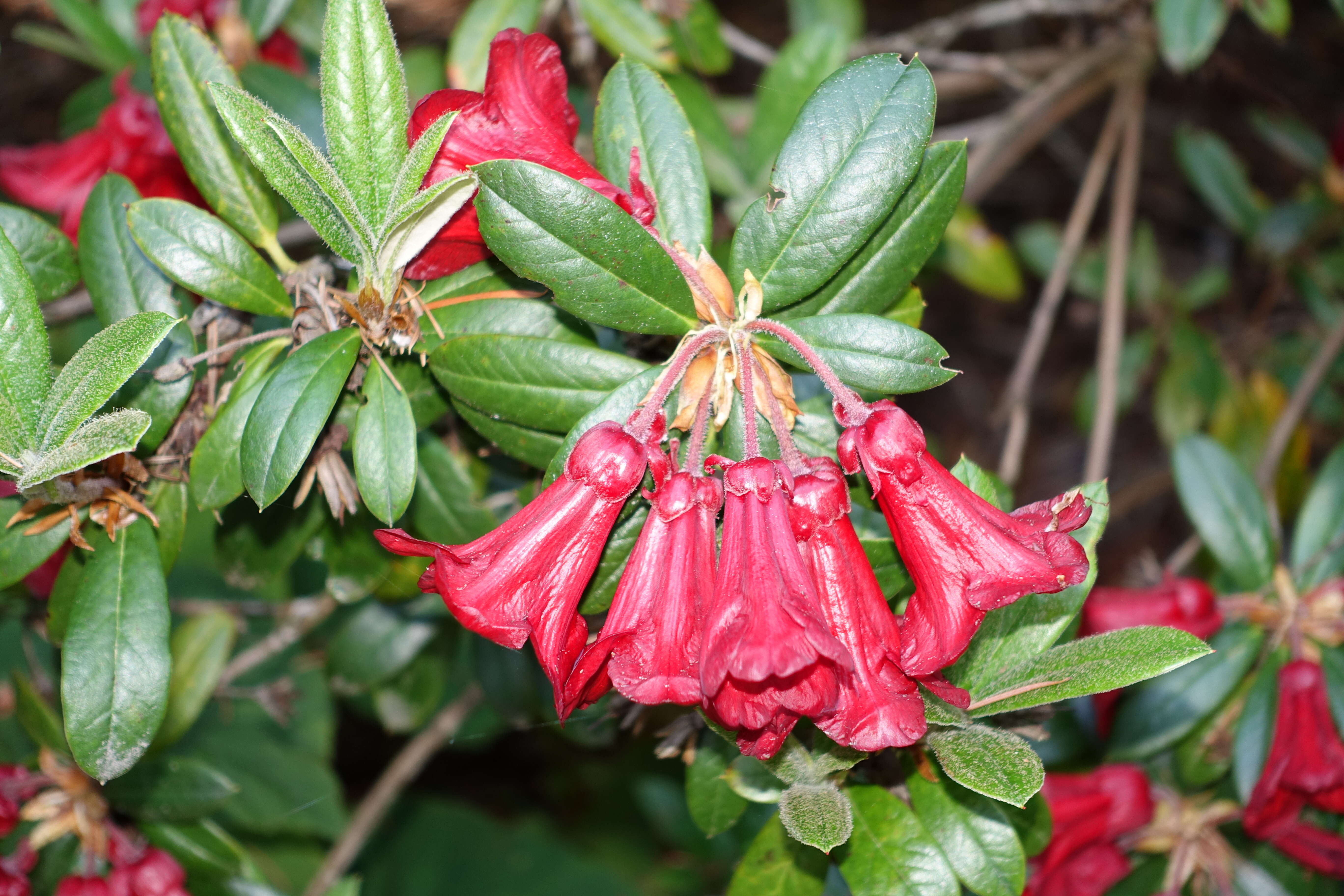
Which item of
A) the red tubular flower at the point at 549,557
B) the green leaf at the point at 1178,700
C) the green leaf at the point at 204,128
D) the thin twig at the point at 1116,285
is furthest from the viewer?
the thin twig at the point at 1116,285

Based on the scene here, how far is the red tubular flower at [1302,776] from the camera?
4.28ft

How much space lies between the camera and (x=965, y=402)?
3.61m

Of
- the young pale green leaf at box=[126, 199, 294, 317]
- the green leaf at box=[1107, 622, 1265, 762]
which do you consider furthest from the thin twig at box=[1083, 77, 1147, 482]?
the young pale green leaf at box=[126, 199, 294, 317]

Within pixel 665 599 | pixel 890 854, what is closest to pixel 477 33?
pixel 665 599

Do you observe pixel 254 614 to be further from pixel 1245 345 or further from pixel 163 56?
pixel 1245 345

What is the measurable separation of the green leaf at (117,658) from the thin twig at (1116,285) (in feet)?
5.62

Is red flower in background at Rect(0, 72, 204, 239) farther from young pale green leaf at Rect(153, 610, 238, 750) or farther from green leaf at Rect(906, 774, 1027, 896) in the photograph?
green leaf at Rect(906, 774, 1027, 896)

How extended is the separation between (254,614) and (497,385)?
1583 mm

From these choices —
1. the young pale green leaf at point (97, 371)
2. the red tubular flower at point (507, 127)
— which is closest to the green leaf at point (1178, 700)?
the red tubular flower at point (507, 127)

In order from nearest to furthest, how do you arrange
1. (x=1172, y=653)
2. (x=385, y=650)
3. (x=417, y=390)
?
(x=1172, y=653)
(x=417, y=390)
(x=385, y=650)

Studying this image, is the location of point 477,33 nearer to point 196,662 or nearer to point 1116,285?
point 196,662

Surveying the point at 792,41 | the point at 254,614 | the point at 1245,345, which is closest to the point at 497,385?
the point at 792,41

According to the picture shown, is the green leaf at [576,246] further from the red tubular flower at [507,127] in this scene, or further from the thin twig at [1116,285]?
the thin twig at [1116,285]

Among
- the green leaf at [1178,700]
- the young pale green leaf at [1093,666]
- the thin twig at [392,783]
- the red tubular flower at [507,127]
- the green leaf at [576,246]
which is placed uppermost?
the red tubular flower at [507,127]
